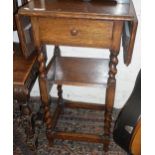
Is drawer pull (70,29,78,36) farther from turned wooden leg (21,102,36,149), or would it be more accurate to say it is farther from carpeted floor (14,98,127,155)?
carpeted floor (14,98,127,155)

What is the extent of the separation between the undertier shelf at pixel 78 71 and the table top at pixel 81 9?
415 millimetres

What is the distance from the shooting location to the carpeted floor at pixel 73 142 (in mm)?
1531

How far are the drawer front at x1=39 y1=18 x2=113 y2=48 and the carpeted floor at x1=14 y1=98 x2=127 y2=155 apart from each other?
657 mm

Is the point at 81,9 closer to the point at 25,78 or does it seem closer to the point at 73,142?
the point at 25,78

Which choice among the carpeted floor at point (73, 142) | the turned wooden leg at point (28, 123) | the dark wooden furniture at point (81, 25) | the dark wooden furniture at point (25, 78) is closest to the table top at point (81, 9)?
the dark wooden furniture at point (81, 25)

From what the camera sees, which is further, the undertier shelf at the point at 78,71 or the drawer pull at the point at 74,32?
the undertier shelf at the point at 78,71

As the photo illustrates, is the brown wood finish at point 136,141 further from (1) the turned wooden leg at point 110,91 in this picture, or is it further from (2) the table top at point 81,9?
(2) the table top at point 81,9

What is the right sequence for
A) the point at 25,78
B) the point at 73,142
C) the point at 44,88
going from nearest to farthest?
the point at 25,78
the point at 44,88
the point at 73,142

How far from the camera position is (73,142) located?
1.65 metres

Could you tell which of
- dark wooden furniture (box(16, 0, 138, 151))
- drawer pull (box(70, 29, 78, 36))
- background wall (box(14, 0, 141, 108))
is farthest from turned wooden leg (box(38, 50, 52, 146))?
background wall (box(14, 0, 141, 108))

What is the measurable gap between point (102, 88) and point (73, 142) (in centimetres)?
47

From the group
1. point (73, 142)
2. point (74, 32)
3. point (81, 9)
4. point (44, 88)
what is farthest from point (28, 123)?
point (81, 9)

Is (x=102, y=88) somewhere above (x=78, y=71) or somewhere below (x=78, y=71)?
below
